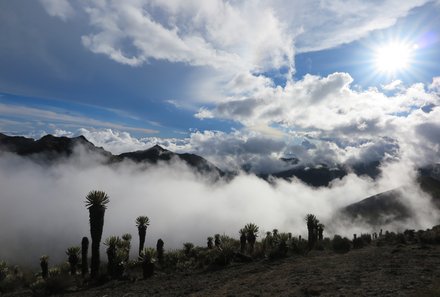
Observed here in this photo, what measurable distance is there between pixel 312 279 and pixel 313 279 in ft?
0.16

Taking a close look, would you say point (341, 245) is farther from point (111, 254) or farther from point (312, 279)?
point (111, 254)

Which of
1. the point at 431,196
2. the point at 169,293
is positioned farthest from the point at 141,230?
the point at 431,196

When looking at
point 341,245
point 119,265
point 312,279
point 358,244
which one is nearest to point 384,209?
point 358,244

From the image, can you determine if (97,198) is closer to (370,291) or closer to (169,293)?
(169,293)

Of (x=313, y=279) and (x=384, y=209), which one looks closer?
(x=313, y=279)

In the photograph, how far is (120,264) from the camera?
2572 cm

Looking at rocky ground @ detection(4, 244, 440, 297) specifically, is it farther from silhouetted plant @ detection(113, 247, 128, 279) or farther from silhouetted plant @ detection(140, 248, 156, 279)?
silhouetted plant @ detection(113, 247, 128, 279)

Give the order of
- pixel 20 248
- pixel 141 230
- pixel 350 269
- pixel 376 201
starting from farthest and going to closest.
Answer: pixel 376 201, pixel 20 248, pixel 141 230, pixel 350 269

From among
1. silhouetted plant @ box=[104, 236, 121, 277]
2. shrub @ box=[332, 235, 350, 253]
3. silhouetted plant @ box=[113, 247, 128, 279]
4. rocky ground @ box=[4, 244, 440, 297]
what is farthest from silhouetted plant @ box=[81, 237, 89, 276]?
shrub @ box=[332, 235, 350, 253]

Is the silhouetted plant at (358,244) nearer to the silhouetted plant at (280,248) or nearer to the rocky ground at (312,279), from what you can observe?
the rocky ground at (312,279)

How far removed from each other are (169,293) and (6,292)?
1501 cm

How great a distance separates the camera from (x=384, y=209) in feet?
531

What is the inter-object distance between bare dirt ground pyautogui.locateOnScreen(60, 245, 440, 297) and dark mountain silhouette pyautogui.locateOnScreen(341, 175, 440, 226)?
414 feet

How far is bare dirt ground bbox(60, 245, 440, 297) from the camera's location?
47.4 feet
